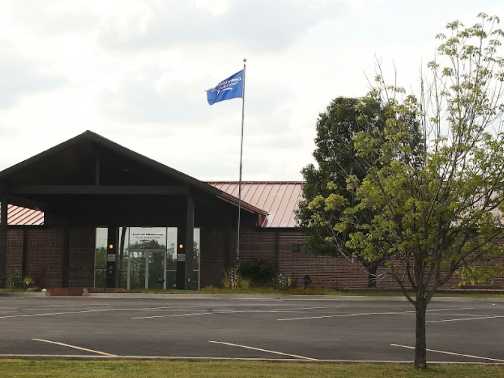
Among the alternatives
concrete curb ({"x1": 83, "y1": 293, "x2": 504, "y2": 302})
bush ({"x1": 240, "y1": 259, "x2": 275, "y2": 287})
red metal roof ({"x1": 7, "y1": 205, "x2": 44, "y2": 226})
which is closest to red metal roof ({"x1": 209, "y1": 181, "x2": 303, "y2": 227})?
bush ({"x1": 240, "y1": 259, "x2": 275, "y2": 287})

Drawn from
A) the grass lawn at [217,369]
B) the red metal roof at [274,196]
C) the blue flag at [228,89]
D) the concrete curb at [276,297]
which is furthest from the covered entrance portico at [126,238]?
the grass lawn at [217,369]

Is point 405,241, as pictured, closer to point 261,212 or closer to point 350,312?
point 350,312

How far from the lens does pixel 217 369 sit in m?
11.9

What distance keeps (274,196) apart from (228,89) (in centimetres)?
1034

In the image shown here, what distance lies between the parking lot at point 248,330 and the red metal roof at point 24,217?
625 inches

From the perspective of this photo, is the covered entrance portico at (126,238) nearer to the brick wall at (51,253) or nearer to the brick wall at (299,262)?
the brick wall at (51,253)

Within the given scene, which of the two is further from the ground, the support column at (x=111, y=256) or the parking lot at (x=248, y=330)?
the support column at (x=111, y=256)

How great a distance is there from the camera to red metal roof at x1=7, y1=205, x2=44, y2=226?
4216 cm

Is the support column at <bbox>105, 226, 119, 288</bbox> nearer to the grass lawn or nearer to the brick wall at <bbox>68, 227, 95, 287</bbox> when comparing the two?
the brick wall at <bbox>68, 227, 95, 287</bbox>

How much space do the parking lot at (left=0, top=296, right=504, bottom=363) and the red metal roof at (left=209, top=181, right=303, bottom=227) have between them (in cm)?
1507

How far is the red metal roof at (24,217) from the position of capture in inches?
1660

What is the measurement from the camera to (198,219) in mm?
41344

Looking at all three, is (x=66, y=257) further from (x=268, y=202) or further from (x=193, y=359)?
(x=193, y=359)

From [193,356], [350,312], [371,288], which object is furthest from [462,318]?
[371,288]
